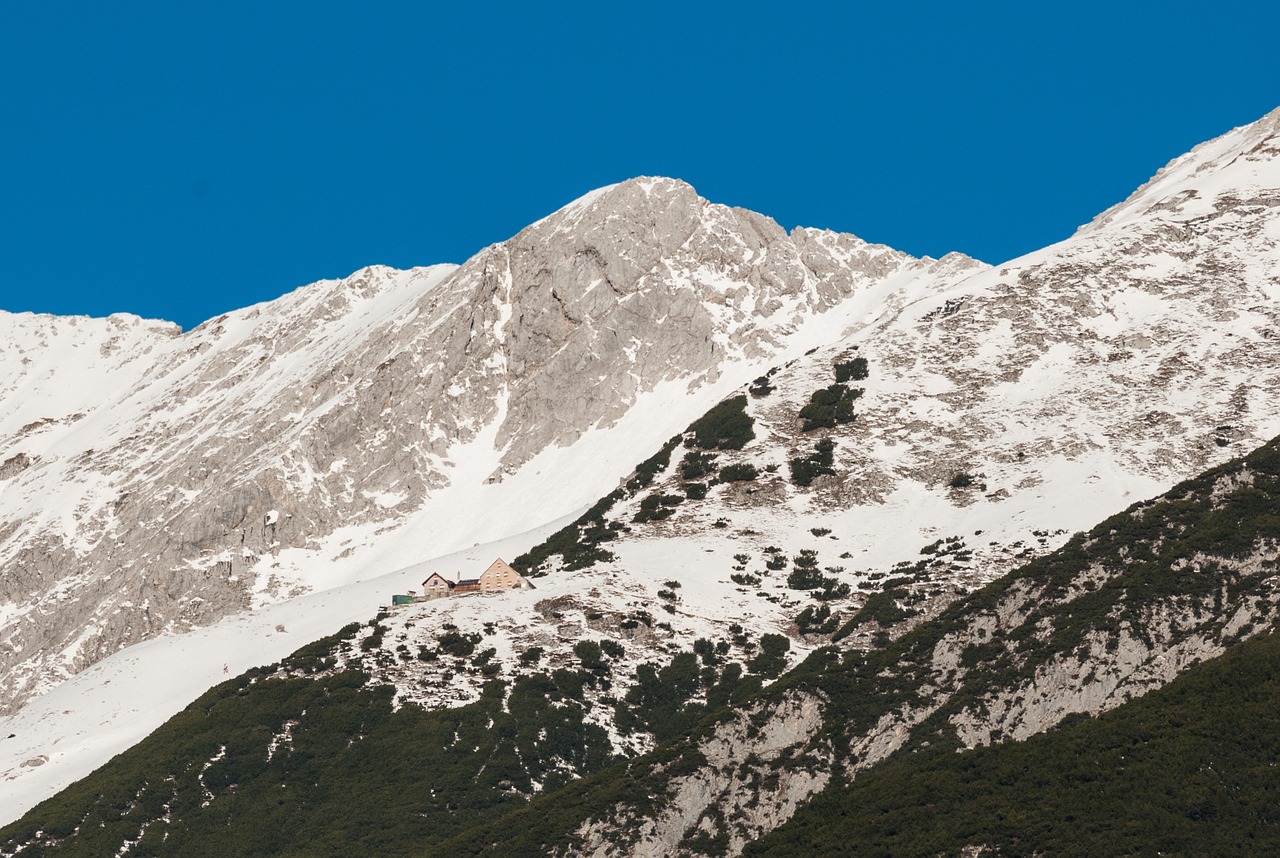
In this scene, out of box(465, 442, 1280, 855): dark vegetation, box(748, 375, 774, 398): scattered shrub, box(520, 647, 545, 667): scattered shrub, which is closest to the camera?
box(465, 442, 1280, 855): dark vegetation

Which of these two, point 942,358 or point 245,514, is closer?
point 942,358

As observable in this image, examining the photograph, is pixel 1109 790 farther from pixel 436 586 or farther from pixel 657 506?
pixel 436 586

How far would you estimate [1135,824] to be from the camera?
158ft

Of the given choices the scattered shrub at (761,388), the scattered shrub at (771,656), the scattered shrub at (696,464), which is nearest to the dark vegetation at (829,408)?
the scattered shrub at (761,388)

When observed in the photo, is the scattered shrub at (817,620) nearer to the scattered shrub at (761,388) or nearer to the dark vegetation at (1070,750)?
the dark vegetation at (1070,750)

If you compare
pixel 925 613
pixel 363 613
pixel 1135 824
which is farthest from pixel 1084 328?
pixel 1135 824

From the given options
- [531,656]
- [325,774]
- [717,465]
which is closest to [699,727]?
[325,774]

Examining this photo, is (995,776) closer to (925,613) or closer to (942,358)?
(925,613)

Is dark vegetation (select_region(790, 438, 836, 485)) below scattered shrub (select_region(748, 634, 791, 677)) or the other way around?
the other way around

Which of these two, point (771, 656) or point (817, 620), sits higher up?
point (817, 620)

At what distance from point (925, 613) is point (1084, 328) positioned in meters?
Result: 57.0

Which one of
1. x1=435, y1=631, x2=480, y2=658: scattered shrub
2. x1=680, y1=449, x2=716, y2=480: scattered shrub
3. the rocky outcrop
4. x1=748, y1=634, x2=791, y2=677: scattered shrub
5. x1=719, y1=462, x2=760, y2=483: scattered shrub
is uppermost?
x1=680, y1=449, x2=716, y2=480: scattered shrub

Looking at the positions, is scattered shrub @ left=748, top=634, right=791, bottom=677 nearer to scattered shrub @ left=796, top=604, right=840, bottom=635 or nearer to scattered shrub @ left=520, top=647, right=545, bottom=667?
scattered shrub @ left=796, top=604, right=840, bottom=635

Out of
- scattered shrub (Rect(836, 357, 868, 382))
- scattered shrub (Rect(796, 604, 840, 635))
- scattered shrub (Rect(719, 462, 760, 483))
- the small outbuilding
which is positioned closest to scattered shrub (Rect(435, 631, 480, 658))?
the small outbuilding
